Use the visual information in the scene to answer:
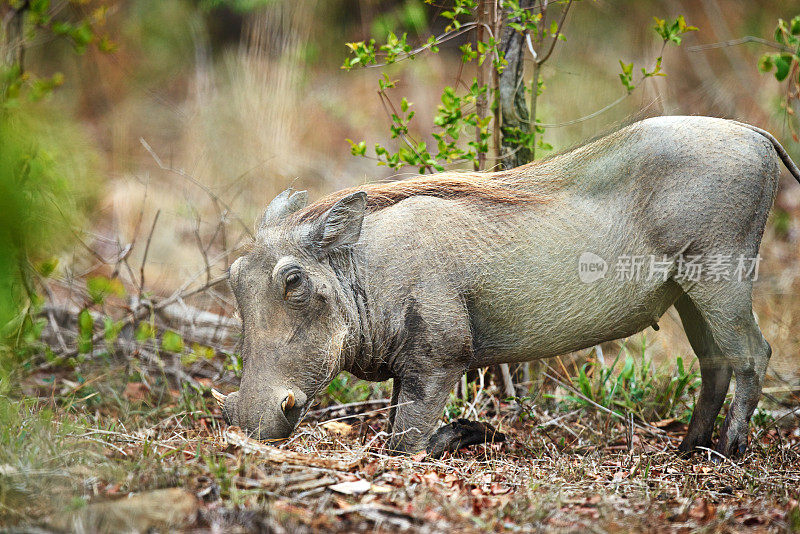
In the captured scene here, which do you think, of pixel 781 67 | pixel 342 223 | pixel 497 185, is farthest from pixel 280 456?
pixel 781 67

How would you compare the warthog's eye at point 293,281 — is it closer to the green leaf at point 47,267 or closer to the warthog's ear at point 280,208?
the warthog's ear at point 280,208

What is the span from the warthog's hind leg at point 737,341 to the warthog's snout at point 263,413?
1.80m

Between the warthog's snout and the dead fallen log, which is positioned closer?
the dead fallen log

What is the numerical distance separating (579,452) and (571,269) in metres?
0.98

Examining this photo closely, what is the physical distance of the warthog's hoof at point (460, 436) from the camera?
10.8 feet

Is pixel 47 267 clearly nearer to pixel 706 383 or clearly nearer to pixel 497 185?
pixel 497 185

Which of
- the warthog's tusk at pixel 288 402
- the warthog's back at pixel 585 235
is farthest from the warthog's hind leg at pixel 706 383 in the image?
the warthog's tusk at pixel 288 402

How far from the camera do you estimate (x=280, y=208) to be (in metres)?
3.34

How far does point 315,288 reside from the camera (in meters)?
3.08

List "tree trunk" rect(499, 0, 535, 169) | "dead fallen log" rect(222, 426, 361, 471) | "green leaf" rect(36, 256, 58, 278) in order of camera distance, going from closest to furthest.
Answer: "dead fallen log" rect(222, 426, 361, 471) → "green leaf" rect(36, 256, 58, 278) → "tree trunk" rect(499, 0, 535, 169)

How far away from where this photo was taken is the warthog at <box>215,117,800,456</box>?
10.2ft

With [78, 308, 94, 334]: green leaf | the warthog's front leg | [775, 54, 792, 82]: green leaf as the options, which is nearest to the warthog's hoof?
the warthog's front leg

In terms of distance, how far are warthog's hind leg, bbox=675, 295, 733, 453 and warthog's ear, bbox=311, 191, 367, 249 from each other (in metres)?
1.61

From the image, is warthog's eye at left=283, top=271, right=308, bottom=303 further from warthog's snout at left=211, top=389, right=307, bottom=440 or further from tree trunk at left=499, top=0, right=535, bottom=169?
tree trunk at left=499, top=0, right=535, bottom=169
